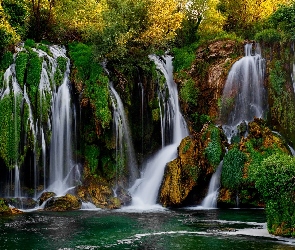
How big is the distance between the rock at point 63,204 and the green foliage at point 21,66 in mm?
6690

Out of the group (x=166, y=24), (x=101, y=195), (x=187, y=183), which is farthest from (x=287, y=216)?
(x=166, y=24)

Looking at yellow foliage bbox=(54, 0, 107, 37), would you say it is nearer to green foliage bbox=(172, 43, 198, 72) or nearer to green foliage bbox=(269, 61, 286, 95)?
green foliage bbox=(172, 43, 198, 72)

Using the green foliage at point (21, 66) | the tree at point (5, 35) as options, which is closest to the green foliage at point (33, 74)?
the green foliage at point (21, 66)

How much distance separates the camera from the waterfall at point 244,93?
2973cm

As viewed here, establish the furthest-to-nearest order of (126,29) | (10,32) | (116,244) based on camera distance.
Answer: (126,29)
(10,32)
(116,244)

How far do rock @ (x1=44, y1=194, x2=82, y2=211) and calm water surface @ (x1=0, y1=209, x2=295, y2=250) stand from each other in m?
1.10

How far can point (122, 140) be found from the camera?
2802cm

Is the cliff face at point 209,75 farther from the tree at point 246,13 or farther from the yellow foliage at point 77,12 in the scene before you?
the tree at point 246,13

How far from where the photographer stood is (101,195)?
82.7ft

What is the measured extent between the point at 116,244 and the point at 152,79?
1814 cm

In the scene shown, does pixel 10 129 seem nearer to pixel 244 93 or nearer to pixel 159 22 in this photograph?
pixel 159 22

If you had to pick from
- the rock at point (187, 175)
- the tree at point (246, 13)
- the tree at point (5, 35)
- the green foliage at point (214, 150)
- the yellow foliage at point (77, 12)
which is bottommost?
the rock at point (187, 175)

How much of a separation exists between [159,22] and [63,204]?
14.2m

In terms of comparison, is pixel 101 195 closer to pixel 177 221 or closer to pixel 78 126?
pixel 78 126
